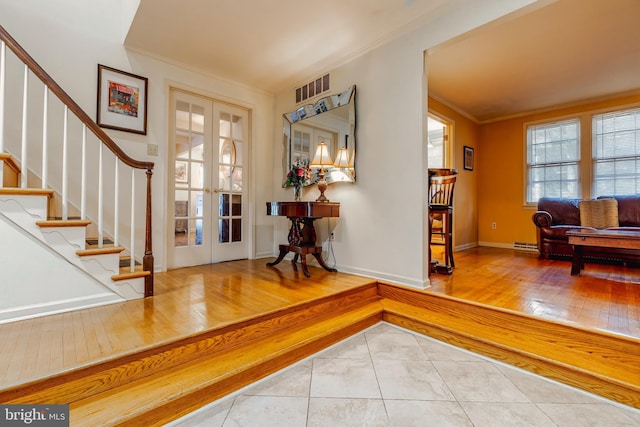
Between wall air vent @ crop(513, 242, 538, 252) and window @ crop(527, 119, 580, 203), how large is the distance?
0.74 metres

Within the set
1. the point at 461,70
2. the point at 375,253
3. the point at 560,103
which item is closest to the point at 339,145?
the point at 375,253

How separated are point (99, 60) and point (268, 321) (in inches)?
118

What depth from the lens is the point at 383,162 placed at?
9.14ft

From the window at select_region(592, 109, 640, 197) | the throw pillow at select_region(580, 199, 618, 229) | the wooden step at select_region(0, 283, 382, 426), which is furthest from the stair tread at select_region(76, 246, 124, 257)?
the window at select_region(592, 109, 640, 197)

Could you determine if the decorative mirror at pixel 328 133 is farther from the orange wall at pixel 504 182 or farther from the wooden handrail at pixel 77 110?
the orange wall at pixel 504 182

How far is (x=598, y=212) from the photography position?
333cm

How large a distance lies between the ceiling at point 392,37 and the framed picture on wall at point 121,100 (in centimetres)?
39

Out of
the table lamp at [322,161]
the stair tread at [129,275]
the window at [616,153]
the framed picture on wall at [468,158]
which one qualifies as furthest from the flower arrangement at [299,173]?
the window at [616,153]

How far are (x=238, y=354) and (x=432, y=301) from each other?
5.08ft

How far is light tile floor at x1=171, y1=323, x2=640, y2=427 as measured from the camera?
126cm

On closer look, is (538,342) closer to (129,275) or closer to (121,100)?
(129,275)

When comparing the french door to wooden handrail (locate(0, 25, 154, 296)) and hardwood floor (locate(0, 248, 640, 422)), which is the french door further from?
wooden handrail (locate(0, 25, 154, 296))

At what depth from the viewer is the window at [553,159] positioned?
4426 millimetres

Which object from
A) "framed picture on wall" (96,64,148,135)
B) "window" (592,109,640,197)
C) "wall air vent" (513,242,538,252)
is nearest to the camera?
"framed picture on wall" (96,64,148,135)
